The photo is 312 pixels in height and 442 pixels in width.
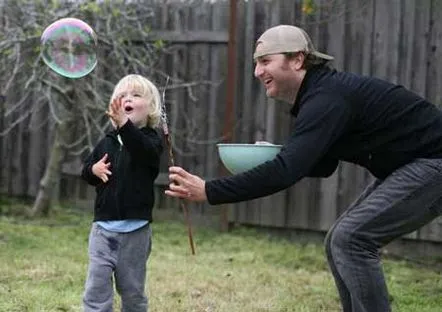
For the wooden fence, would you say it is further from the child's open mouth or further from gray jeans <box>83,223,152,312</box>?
gray jeans <box>83,223,152,312</box>

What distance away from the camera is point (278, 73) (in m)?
3.55

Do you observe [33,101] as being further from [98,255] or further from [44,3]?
[98,255]

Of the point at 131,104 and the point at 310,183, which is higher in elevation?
the point at 131,104

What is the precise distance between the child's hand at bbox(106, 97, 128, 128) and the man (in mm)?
763

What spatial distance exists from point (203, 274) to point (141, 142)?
7.29 ft

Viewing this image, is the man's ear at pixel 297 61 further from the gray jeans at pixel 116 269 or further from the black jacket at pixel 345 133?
the gray jeans at pixel 116 269

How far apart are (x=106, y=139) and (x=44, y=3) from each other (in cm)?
381

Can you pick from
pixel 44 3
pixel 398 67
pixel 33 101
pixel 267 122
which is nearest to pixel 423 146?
pixel 398 67

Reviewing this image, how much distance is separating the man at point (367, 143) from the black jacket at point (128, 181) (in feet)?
2.65

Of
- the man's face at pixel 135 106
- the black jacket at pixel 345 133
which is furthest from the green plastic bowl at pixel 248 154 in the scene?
the man's face at pixel 135 106

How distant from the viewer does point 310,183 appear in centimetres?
Answer: 756

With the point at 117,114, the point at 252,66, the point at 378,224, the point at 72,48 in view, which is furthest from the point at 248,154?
the point at 252,66

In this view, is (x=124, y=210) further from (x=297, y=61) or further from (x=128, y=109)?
(x=297, y=61)

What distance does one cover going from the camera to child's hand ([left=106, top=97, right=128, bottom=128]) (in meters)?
3.96
